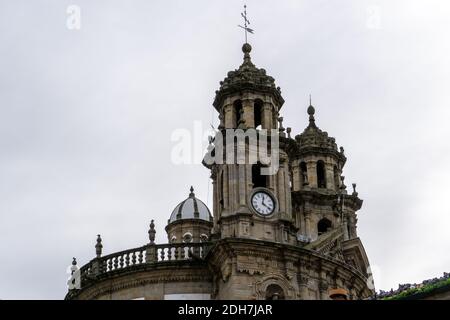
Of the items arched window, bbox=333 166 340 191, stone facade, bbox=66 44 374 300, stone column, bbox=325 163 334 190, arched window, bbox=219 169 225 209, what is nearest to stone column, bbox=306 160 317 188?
stone column, bbox=325 163 334 190

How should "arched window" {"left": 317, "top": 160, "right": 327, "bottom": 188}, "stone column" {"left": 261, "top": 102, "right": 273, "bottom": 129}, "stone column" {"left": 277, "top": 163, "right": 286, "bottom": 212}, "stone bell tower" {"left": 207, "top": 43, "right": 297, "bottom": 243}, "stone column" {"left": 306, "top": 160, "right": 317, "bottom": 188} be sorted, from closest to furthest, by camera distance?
"stone bell tower" {"left": 207, "top": 43, "right": 297, "bottom": 243}
"stone column" {"left": 277, "top": 163, "right": 286, "bottom": 212}
"stone column" {"left": 261, "top": 102, "right": 273, "bottom": 129}
"stone column" {"left": 306, "top": 160, "right": 317, "bottom": 188}
"arched window" {"left": 317, "top": 160, "right": 327, "bottom": 188}

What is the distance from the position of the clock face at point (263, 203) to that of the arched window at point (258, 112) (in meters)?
4.31

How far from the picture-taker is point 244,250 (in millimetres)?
40750

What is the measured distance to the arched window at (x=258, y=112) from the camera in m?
46.2

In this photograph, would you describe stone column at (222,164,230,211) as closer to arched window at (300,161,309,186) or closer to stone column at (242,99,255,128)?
stone column at (242,99,255,128)

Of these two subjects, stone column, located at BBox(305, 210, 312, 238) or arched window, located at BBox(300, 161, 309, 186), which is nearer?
stone column, located at BBox(305, 210, 312, 238)

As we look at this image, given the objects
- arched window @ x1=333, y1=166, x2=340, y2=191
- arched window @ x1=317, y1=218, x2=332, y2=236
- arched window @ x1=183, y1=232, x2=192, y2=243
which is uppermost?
arched window @ x1=333, y1=166, x2=340, y2=191

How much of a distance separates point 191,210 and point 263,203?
42.3 feet

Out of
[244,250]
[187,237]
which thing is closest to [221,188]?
[244,250]

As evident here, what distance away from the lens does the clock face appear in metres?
43.0

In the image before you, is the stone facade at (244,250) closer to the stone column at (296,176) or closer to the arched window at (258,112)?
the arched window at (258,112)

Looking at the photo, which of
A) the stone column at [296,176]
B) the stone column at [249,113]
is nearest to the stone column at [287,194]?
the stone column at [249,113]

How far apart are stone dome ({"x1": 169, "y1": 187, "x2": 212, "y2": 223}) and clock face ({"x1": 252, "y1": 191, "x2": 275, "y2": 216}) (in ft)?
39.3
